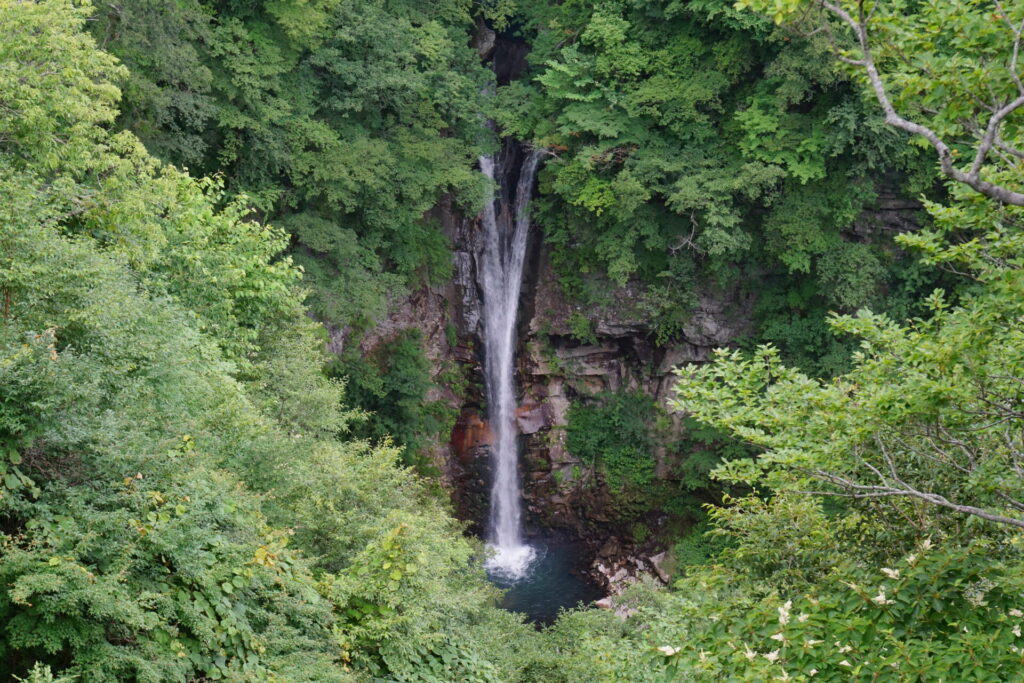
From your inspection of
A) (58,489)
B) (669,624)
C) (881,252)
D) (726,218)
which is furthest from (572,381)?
(58,489)

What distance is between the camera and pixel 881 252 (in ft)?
52.9

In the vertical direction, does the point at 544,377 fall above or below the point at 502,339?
below

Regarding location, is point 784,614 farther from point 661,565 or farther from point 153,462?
point 661,565

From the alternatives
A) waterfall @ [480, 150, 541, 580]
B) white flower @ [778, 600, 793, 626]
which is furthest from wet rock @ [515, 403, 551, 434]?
white flower @ [778, 600, 793, 626]

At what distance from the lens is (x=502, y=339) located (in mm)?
19734

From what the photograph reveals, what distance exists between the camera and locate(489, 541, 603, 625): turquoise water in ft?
54.2

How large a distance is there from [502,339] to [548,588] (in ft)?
21.2

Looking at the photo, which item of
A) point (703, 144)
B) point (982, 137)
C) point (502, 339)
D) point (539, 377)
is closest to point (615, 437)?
point (539, 377)

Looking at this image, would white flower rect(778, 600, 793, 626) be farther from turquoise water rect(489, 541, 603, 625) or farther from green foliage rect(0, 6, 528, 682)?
turquoise water rect(489, 541, 603, 625)

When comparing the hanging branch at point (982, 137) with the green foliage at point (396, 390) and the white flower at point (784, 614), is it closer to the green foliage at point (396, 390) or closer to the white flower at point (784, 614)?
the white flower at point (784, 614)

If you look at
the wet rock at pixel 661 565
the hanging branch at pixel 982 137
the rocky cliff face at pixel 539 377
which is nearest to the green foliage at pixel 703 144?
the rocky cliff face at pixel 539 377

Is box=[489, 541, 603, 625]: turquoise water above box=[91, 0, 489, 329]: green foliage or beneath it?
beneath

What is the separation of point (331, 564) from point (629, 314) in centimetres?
1184

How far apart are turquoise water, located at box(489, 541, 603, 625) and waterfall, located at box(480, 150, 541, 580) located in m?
1.32
